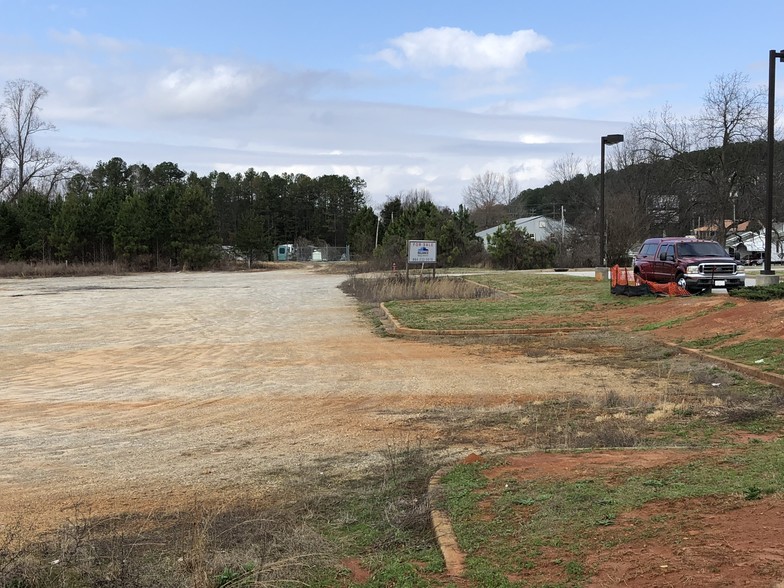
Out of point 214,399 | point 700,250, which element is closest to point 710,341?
point 214,399

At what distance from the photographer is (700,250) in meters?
21.8

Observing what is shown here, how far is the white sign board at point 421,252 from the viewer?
3127cm

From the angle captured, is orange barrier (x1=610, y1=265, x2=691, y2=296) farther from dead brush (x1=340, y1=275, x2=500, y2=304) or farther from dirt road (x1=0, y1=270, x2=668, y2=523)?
dirt road (x1=0, y1=270, x2=668, y2=523)

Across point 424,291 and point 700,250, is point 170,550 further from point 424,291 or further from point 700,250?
point 424,291

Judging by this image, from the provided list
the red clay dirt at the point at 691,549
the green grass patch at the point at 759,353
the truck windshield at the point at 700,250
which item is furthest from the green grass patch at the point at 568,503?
the truck windshield at the point at 700,250

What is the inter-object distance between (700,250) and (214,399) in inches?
696

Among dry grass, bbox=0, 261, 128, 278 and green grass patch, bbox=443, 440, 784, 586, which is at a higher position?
dry grass, bbox=0, 261, 128, 278

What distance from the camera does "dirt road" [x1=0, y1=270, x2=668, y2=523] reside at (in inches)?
248

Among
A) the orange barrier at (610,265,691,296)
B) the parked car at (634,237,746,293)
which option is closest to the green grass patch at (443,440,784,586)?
the orange barrier at (610,265,691,296)

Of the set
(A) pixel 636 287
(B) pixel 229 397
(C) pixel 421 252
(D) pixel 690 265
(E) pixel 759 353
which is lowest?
(B) pixel 229 397

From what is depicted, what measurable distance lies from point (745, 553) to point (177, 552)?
11.2 feet

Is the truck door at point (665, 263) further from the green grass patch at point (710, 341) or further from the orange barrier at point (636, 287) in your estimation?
the green grass patch at point (710, 341)

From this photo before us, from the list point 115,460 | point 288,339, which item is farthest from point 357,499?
point 288,339

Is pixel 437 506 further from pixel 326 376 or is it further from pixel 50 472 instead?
pixel 326 376
